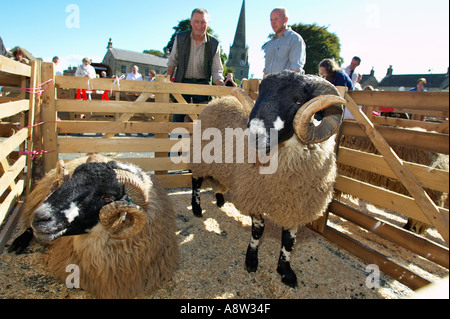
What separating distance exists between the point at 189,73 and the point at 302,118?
3183 mm

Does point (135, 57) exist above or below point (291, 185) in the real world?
above

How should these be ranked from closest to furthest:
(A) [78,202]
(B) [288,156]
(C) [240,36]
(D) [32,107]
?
(A) [78,202] < (B) [288,156] < (D) [32,107] < (C) [240,36]

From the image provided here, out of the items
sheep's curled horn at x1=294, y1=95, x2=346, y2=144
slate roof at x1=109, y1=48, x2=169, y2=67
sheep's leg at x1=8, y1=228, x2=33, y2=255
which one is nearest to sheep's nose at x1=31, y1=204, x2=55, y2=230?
sheep's leg at x1=8, y1=228, x2=33, y2=255

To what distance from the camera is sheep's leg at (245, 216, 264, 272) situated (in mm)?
2865

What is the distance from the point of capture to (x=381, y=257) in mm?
2914

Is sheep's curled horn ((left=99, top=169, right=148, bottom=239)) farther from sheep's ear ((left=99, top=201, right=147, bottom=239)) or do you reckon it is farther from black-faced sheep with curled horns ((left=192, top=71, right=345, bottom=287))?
black-faced sheep with curled horns ((left=192, top=71, right=345, bottom=287))

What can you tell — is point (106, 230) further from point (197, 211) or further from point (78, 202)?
point (197, 211)

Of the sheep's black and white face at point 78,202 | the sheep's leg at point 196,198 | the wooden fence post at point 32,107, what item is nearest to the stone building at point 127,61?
the wooden fence post at point 32,107

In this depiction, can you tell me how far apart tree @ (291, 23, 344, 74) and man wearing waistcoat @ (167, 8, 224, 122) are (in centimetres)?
3526

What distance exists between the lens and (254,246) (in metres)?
2.91

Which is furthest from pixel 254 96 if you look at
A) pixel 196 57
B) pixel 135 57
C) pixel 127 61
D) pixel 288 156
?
pixel 135 57

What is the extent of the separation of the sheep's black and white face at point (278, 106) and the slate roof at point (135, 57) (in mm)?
52438

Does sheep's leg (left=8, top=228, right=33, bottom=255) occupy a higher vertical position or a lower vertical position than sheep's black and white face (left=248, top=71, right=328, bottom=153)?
lower

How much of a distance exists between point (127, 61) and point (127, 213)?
5277 centimetres
